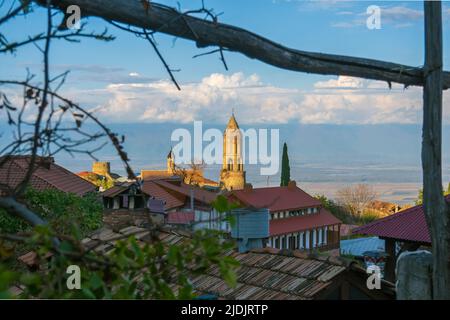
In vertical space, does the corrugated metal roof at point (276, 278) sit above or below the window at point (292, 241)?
above

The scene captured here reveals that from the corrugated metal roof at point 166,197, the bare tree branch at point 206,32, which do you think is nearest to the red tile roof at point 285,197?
the corrugated metal roof at point 166,197

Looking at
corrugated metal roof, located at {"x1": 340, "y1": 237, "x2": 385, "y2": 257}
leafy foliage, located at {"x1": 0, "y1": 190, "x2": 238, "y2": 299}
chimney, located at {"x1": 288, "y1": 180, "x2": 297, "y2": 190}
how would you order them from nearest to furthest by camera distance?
1. leafy foliage, located at {"x1": 0, "y1": 190, "x2": 238, "y2": 299}
2. corrugated metal roof, located at {"x1": 340, "y1": 237, "x2": 385, "y2": 257}
3. chimney, located at {"x1": 288, "y1": 180, "x2": 297, "y2": 190}

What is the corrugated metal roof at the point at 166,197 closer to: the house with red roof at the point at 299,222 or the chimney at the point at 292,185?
the house with red roof at the point at 299,222

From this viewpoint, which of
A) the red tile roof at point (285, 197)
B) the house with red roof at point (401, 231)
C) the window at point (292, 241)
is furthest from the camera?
the window at point (292, 241)

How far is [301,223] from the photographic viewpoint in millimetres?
20562

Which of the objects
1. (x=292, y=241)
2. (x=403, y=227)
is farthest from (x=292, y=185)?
(x=403, y=227)

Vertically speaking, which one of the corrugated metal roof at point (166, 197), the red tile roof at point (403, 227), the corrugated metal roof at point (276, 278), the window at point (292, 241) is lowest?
the window at point (292, 241)

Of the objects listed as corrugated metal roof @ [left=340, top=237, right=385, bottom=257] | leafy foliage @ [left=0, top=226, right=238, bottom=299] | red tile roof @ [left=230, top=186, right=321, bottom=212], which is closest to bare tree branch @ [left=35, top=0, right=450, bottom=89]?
leafy foliage @ [left=0, top=226, right=238, bottom=299]

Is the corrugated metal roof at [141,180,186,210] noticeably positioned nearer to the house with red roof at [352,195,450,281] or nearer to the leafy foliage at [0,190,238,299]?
the house with red roof at [352,195,450,281]

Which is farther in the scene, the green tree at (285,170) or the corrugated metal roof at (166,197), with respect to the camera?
the green tree at (285,170)

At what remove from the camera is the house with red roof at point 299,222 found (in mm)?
19469

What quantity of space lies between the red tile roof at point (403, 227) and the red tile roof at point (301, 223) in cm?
798

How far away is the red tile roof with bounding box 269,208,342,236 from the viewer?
63.6 ft
